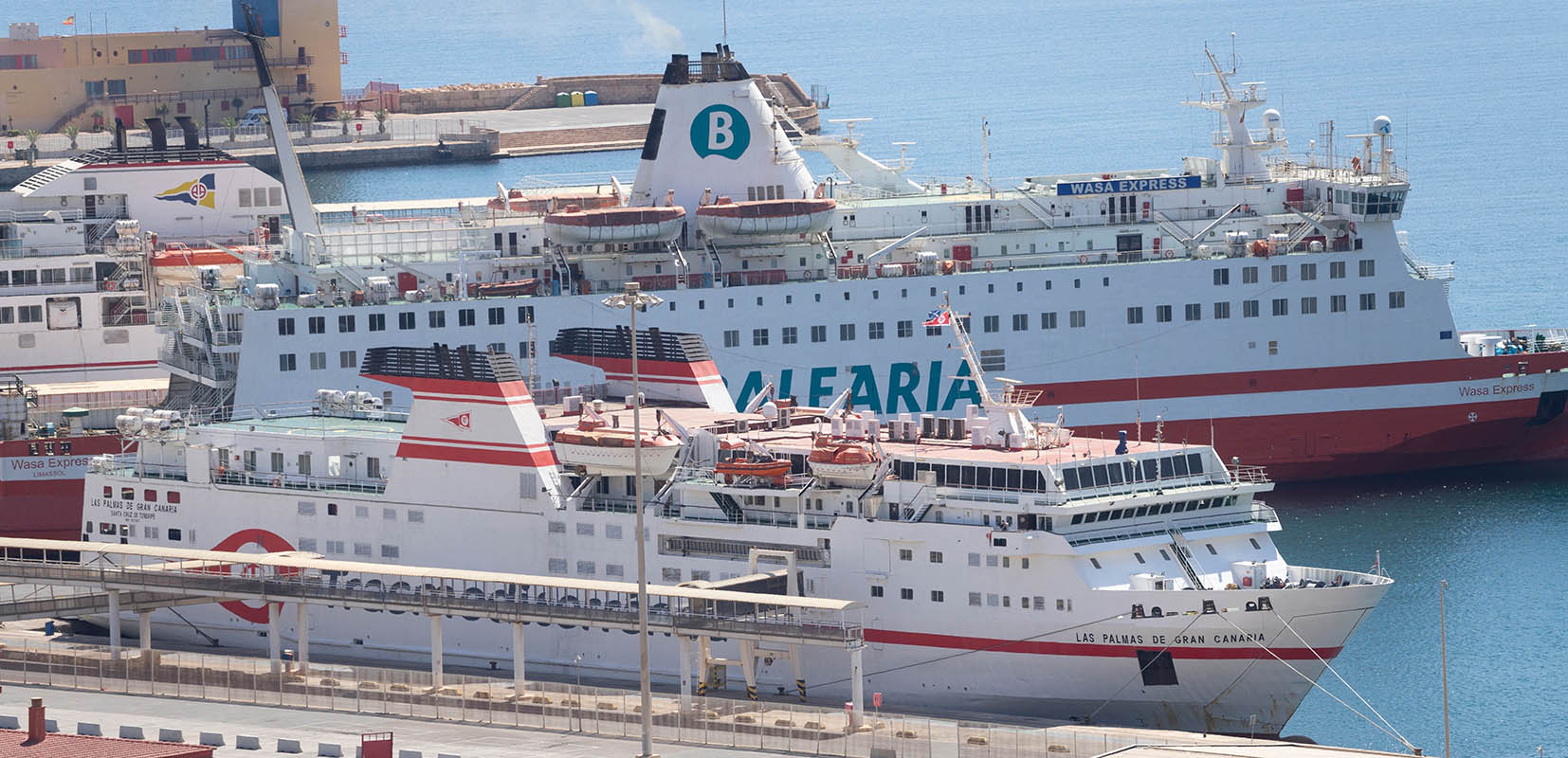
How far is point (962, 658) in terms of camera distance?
43.0 metres

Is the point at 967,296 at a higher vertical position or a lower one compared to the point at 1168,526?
higher

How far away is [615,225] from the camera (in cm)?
6231

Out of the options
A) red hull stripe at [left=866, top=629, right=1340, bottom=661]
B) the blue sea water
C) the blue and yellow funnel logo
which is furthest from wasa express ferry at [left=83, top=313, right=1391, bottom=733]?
the blue and yellow funnel logo

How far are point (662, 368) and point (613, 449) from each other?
4.87m

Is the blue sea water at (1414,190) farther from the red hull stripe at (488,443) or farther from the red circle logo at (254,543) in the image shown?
the red circle logo at (254,543)

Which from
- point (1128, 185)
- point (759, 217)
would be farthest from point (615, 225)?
point (1128, 185)

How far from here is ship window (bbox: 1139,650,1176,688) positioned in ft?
138

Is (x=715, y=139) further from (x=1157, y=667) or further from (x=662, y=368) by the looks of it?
(x=1157, y=667)

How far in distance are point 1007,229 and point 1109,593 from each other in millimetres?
25296

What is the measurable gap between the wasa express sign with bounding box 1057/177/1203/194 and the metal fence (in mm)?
25381

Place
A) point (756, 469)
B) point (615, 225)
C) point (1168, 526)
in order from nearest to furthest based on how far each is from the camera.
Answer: point (1168, 526)
point (756, 469)
point (615, 225)

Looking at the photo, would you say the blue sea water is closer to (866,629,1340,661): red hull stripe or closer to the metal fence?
(866,629,1340,661): red hull stripe

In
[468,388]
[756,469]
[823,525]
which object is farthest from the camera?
[468,388]

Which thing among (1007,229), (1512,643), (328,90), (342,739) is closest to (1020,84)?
(328,90)
